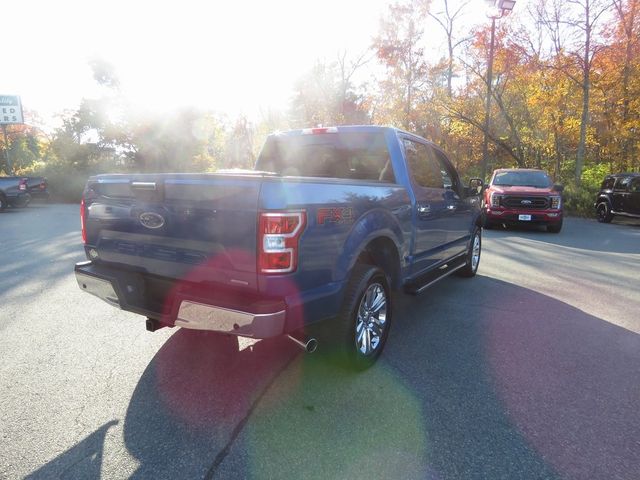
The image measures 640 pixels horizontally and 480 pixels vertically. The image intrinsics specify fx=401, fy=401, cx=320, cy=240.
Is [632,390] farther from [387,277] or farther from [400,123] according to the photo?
[400,123]

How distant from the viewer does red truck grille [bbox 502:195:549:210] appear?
10.8m

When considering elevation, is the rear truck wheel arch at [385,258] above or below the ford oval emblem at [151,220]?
below

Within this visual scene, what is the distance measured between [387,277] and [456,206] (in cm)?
194

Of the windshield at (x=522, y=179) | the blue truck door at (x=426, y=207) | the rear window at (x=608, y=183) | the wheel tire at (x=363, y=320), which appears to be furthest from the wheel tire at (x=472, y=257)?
the rear window at (x=608, y=183)

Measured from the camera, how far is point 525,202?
10969 millimetres

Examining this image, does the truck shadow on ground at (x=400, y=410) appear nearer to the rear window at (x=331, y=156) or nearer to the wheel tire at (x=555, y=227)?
the rear window at (x=331, y=156)

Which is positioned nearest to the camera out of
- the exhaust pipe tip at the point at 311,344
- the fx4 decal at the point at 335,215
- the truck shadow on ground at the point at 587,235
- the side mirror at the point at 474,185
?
the fx4 decal at the point at 335,215

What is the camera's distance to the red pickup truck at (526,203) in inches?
424

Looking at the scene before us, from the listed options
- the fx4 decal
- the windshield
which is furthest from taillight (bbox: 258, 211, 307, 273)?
the windshield

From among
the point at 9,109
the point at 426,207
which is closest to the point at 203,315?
the point at 426,207

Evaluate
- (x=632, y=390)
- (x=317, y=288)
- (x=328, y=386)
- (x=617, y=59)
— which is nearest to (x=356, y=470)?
(x=328, y=386)

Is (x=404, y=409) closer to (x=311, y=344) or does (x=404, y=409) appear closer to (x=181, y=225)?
(x=311, y=344)

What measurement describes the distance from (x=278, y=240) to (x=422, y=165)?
2.48 metres

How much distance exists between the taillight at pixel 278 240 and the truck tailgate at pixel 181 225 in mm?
57
